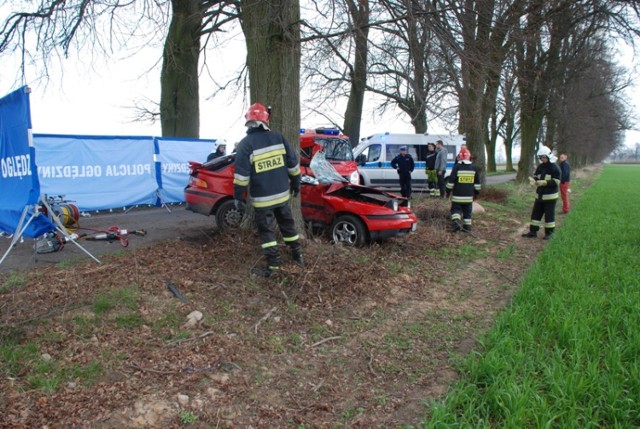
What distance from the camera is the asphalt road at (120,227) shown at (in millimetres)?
5922

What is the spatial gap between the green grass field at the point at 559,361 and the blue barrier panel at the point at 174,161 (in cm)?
1001

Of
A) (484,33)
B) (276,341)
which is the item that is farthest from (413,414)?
(484,33)

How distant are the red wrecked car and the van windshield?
433cm

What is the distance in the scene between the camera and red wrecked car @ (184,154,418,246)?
6.83 meters

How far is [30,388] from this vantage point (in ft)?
9.30

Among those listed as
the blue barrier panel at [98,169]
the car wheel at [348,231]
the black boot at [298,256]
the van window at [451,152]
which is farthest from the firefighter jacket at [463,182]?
the van window at [451,152]

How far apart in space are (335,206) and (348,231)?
46 centimetres

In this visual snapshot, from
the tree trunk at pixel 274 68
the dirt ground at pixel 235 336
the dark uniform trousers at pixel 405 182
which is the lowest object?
the dirt ground at pixel 235 336

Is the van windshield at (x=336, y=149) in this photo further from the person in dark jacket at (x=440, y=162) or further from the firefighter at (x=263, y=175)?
the firefighter at (x=263, y=175)

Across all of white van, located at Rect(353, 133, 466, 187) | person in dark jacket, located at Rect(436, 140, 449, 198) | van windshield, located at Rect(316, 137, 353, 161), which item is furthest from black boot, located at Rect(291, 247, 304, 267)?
white van, located at Rect(353, 133, 466, 187)

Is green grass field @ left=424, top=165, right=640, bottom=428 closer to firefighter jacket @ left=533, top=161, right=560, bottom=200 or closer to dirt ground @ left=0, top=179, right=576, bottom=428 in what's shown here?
dirt ground @ left=0, top=179, right=576, bottom=428

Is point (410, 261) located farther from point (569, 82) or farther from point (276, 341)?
point (569, 82)

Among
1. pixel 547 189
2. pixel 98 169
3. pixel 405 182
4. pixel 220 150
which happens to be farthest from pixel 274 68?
pixel 405 182

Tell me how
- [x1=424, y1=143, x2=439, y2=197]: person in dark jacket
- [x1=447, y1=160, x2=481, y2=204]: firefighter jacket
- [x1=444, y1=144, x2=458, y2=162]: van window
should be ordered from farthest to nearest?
[x1=444, y1=144, x2=458, y2=162]: van window, [x1=424, y1=143, x2=439, y2=197]: person in dark jacket, [x1=447, y1=160, x2=481, y2=204]: firefighter jacket
